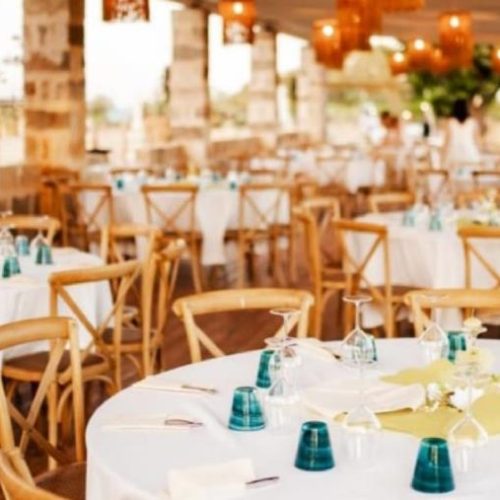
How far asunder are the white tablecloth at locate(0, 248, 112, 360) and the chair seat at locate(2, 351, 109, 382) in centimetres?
6

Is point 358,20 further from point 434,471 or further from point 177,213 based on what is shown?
point 434,471

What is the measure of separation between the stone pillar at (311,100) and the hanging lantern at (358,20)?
33.2ft

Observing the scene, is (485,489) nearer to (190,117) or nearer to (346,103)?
(190,117)

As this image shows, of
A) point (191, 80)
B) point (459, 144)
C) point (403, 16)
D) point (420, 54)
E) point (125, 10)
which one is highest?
point (403, 16)

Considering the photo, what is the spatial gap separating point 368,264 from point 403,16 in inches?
343

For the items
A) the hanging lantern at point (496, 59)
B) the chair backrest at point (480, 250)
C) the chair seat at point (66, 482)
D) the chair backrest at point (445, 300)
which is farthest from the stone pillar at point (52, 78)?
→ the chair seat at point (66, 482)

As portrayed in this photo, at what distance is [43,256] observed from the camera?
5.06m

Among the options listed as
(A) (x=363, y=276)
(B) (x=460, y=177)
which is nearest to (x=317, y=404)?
(A) (x=363, y=276)

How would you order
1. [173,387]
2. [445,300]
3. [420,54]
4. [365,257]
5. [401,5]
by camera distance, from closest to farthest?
1. [173,387]
2. [445,300]
3. [365,257]
4. [401,5]
5. [420,54]

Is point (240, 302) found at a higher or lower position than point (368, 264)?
higher

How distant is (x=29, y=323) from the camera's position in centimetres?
313

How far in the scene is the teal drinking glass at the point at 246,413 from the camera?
8.27ft

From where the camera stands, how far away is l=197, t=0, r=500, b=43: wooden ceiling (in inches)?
504

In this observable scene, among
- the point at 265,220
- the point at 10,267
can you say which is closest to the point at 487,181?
the point at 265,220
